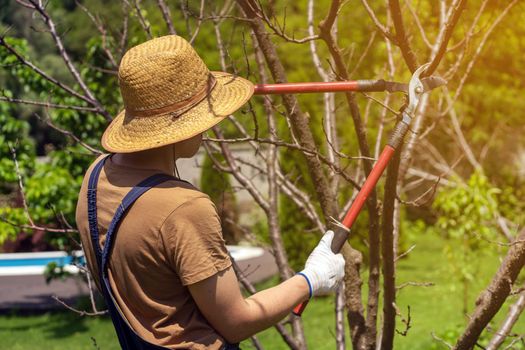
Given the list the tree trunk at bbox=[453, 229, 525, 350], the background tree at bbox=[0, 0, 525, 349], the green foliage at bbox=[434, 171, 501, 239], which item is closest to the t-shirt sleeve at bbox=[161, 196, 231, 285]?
the background tree at bbox=[0, 0, 525, 349]

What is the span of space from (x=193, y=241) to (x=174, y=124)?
0.31 metres

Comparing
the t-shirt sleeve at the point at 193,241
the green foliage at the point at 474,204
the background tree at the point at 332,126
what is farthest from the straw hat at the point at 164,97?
the green foliage at the point at 474,204

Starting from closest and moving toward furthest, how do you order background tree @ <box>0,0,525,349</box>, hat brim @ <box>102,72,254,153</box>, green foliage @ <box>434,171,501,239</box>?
hat brim @ <box>102,72,254,153</box> < background tree @ <box>0,0,525,349</box> < green foliage @ <box>434,171,501,239</box>

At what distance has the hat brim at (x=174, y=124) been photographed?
191 cm

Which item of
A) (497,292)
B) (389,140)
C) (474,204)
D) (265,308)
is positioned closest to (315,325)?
(474,204)

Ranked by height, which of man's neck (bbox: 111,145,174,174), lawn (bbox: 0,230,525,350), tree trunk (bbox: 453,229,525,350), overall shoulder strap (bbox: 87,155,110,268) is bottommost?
lawn (bbox: 0,230,525,350)

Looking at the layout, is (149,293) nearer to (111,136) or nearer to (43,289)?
(111,136)

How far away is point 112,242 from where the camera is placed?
1892 mm

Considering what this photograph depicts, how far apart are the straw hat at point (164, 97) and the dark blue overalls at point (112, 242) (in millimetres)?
94

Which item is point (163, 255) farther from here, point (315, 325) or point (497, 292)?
point (315, 325)

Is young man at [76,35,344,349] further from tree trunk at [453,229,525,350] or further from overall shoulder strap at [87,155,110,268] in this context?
tree trunk at [453,229,525,350]

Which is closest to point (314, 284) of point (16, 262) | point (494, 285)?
point (494, 285)

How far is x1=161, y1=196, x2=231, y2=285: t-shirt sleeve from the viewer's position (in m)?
1.80

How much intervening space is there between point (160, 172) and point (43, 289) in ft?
34.5
